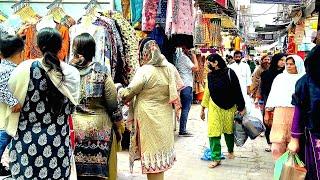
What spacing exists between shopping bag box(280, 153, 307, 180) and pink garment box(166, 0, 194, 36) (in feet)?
8.55

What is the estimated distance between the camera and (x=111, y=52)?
5348mm

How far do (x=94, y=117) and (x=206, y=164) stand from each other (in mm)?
3076

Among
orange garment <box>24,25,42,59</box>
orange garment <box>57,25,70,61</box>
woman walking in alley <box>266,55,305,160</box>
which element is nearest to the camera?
woman walking in alley <box>266,55,305,160</box>

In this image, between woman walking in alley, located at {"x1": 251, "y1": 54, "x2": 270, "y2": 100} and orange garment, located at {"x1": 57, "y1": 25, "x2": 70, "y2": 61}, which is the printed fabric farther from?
woman walking in alley, located at {"x1": 251, "y1": 54, "x2": 270, "y2": 100}

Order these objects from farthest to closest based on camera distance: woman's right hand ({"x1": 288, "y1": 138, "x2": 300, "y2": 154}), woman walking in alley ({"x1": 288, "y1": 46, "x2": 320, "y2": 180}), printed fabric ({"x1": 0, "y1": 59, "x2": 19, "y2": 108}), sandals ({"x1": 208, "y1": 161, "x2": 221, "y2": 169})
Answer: sandals ({"x1": 208, "y1": 161, "x2": 221, "y2": 169}) → woman's right hand ({"x1": 288, "y1": 138, "x2": 300, "y2": 154}) → woman walking in alley ({"x1": 288, "y1": 46, "x2": 320, "y2": 180}) → printed fabric ({"x1": 0, "y1": 59, "x2": 19, "y2": 108})

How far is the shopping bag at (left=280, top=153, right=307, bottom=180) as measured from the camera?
136 inches

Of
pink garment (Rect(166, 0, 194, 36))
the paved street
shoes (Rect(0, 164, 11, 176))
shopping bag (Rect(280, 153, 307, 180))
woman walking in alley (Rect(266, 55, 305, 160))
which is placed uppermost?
pink garment (Rect(166, 0, 194, 36))

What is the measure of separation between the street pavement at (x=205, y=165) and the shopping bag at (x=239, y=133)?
42cm

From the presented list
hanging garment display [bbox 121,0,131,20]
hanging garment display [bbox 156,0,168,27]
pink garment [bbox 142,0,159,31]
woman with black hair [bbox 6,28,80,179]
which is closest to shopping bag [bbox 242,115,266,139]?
hanging garment display [bbox 156,0,168,27]

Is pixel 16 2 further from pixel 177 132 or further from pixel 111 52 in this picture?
pixel 177 132

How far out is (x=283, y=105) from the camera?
4805mm

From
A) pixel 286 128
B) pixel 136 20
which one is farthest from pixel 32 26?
pixel 286 128

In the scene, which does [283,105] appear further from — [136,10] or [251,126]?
[136,10]

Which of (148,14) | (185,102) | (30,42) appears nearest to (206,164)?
(185,102)
